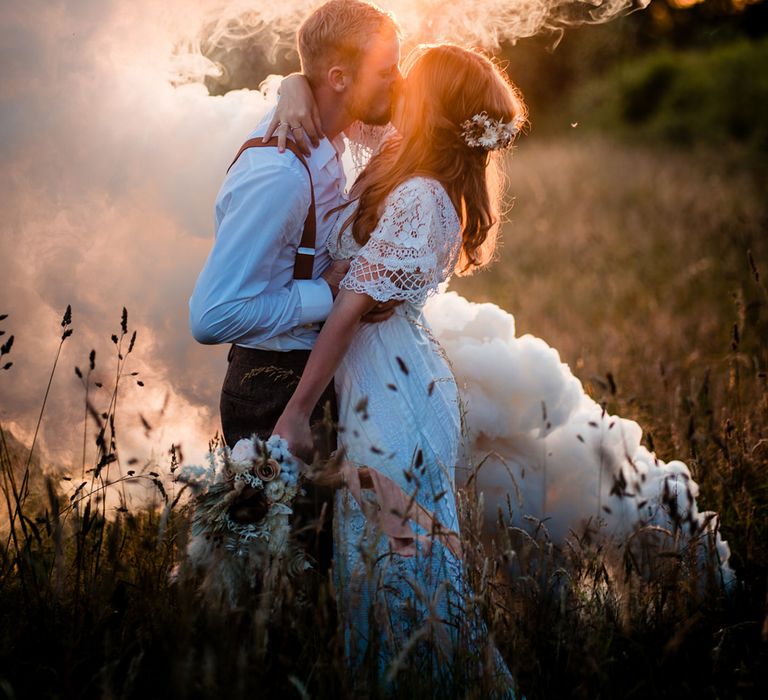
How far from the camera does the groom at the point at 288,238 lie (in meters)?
2.94

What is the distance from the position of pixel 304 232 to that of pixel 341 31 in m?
0.82

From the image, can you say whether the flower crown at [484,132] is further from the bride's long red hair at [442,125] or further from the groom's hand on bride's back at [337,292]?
the groom's hand on bride's back at [337,292]

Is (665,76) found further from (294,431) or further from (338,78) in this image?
(294,431)

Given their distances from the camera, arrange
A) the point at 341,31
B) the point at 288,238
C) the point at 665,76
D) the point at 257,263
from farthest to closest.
Answer: the point at 665,76 → the point at 341,31 → the point at 288,238 → the point at 257,263

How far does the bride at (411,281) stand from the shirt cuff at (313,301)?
94 millimetres

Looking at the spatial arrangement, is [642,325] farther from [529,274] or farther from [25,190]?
[25,190]

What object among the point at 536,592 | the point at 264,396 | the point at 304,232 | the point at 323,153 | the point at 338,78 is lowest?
the point at 536,592

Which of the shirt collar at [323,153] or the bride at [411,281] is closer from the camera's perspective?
the bride at [411,281]

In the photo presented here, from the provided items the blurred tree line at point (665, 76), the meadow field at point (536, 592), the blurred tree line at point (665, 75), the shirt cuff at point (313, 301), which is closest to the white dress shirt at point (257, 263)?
the shirt cuff at point (313, 301)

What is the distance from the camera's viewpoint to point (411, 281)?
10.1ft

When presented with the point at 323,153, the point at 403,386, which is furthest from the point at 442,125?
the point at 403,386

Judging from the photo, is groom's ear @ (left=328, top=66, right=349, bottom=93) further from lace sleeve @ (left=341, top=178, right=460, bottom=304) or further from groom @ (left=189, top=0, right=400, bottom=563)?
lace sleeve @ (left=341, top=178, right=460, bottom=304)

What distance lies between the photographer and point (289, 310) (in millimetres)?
3074

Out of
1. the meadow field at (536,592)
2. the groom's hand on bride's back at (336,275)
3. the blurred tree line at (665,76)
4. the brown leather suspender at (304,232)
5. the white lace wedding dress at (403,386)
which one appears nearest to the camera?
the meadow field at (536,592)
